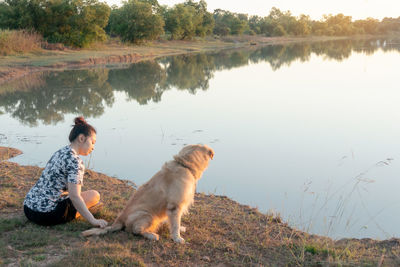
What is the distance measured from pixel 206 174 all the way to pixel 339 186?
113 inches

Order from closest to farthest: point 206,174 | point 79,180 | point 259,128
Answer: point 79,180 → point 206,174 → point 259,128

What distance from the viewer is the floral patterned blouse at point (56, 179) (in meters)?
4.05

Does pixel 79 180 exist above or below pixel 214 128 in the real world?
above

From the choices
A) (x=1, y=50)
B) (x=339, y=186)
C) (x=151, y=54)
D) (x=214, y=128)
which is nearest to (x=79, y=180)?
(x=339, y=186)

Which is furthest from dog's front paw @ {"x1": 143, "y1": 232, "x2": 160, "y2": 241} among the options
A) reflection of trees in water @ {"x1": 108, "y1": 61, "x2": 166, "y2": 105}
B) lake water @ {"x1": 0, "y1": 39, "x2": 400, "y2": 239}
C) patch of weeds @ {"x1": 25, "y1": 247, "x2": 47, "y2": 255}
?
reflection of trees in water @ {"x1": 108, "y1": 61, "x2": 166, "y2": 105}

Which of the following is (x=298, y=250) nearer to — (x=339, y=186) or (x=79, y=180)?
(x=79, y=180)

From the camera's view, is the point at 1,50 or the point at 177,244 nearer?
the point at 177,244

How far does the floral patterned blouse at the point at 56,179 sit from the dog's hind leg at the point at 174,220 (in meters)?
1.13

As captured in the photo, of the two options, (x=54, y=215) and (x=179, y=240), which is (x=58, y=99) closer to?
(x=54, y=215)

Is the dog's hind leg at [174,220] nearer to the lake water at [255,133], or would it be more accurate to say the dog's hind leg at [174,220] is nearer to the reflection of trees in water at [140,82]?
the lake water at [255,133]

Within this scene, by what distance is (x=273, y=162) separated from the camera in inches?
335

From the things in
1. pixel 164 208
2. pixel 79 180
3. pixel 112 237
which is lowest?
pixel 112 237

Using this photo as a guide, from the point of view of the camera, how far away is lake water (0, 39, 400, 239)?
6699 mm

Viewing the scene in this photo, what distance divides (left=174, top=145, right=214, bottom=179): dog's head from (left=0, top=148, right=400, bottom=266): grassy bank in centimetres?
93
